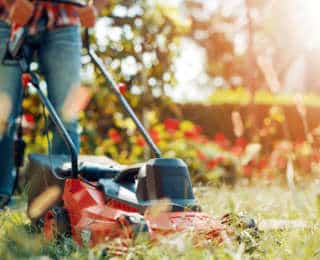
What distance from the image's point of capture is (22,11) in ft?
10.3

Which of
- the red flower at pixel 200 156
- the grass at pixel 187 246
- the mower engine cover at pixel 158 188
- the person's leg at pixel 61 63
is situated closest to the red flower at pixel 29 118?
the red flower at pixel 200 156

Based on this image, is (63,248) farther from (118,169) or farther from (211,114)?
(211,114)

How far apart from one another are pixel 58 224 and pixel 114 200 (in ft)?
0.78

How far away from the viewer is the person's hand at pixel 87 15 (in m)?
3.35

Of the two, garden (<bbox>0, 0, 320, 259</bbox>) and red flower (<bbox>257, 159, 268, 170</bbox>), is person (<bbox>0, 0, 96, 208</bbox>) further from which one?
red flower (<bbox>257, 159, 268, 170</bbox>)

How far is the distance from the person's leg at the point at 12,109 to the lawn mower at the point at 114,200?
507 millimetres

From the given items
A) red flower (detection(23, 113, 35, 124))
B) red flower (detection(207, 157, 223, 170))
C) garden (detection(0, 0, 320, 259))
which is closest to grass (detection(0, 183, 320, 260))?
garden (detection(0, 0, 320, 259))

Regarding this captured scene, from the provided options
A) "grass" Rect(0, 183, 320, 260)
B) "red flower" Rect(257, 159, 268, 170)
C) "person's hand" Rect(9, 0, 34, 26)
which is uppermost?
"person's hand" Rect(9, 0, 34, 26)

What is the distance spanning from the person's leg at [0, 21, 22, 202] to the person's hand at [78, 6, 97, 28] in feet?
1.29

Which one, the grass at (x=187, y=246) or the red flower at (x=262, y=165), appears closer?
the grass at (x=187, y=246)

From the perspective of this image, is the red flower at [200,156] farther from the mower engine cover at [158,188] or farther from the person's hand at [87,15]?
the mower engine cover at [158,188]

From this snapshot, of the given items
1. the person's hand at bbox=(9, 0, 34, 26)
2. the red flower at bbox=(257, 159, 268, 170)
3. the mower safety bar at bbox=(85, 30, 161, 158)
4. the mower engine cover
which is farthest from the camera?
the red flower at bbox=(257, 159, 268, 170)

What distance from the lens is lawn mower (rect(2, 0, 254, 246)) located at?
2.30 metres

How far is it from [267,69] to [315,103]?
13.5 feet
